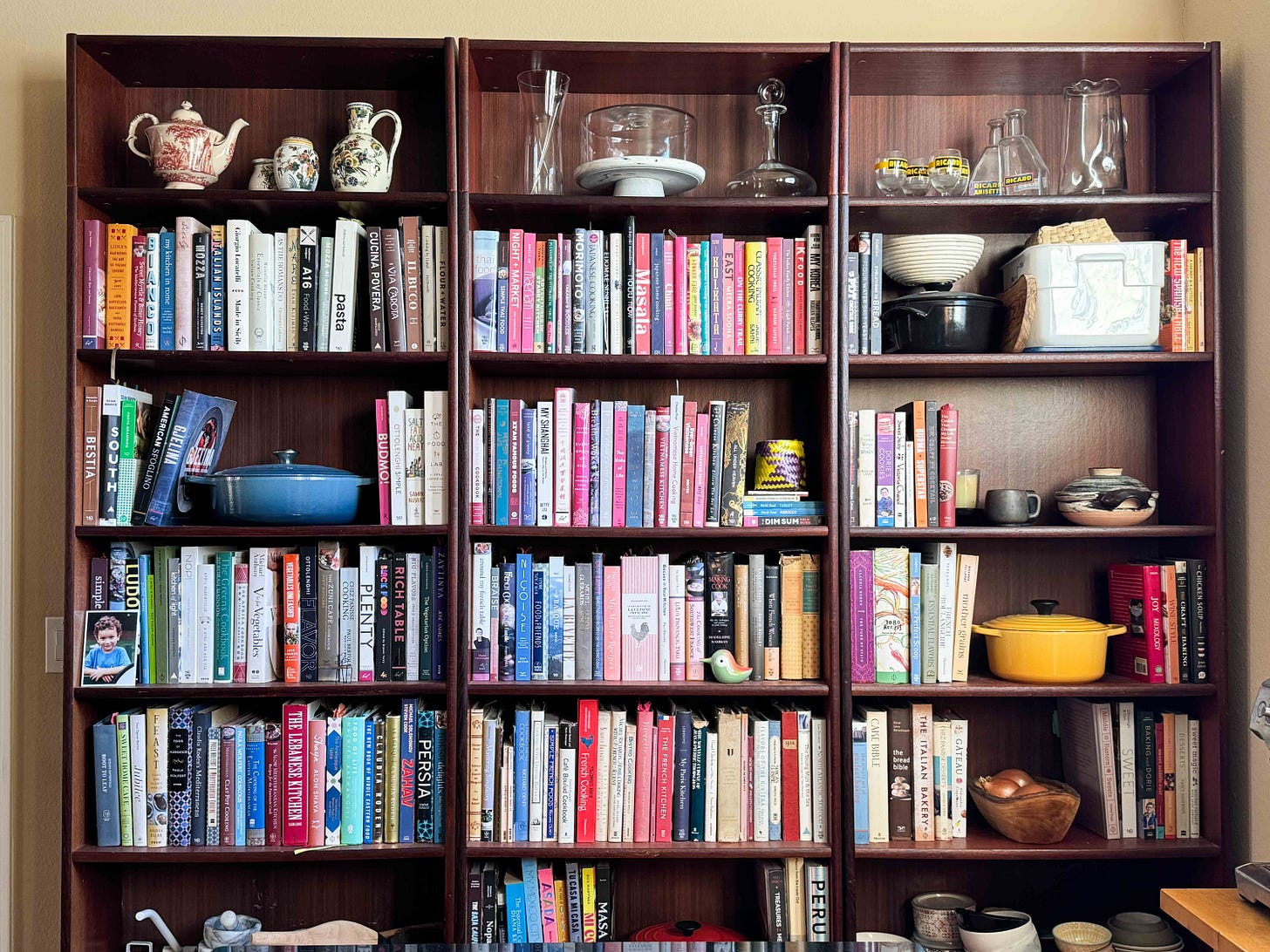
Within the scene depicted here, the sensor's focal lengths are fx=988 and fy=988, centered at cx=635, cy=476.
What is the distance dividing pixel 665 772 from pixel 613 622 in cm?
33

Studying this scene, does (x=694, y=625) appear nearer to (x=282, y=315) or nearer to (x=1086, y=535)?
(x=1086, y=535)

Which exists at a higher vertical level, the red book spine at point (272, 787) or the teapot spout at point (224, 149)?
the teapot spout at point (224, 149)

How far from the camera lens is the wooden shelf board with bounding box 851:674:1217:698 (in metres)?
2.04

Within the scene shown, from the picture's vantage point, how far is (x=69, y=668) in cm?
200

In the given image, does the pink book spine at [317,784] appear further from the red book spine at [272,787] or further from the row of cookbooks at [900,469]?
the row of cookbooks at [900,469]

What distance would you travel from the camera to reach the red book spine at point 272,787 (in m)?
2.05

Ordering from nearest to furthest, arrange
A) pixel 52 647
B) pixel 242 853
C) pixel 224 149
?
pixel 242 853 < pixel 224 149 < pixel 52 647

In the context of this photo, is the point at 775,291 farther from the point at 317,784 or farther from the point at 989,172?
the point at 317,784

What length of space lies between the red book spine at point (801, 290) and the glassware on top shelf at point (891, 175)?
0.23 metres

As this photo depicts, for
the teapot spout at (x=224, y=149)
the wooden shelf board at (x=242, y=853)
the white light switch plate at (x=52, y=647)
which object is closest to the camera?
the wooden shelf board at (x=242, y=853)

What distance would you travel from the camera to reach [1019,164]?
7.03 ft

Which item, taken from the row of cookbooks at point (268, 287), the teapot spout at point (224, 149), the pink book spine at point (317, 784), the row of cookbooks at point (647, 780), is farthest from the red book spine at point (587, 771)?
the teapot spout at point (224, 149)

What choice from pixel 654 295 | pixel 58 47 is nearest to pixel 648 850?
pixel 654 295

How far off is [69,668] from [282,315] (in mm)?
834
